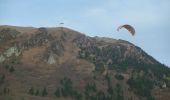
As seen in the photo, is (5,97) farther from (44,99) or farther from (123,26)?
(123,26)

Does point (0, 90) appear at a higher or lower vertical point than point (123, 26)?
lower

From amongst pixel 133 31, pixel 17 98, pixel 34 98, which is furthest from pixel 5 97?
pixel 133 31

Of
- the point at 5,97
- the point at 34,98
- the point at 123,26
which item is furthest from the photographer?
the point at 34,98

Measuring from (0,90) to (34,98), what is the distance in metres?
20.7

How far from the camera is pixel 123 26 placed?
230 feet

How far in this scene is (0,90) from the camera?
7825 inches

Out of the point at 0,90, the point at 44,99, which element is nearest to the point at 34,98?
the point at 44,99

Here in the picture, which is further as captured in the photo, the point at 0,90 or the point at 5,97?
the point at 0,90

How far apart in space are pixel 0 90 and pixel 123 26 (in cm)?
14183

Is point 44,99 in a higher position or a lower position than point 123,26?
lower

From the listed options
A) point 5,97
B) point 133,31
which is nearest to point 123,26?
point 133,31

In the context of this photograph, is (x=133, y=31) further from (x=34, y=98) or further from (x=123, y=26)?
(x=34, y=98)

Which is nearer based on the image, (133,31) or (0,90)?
(133,31)

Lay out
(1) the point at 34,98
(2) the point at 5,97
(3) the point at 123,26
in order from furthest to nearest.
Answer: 1. (1) the point at 34,98
2. (2) the point at 5,97
3. (3) the point at 123,26
